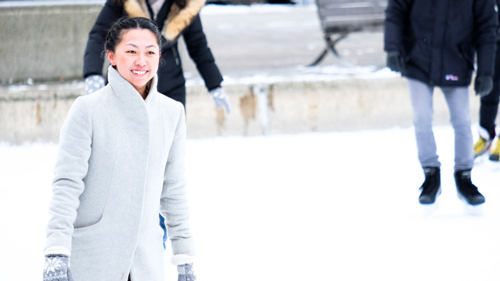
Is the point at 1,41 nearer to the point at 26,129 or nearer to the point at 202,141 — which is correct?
the point at 26,129

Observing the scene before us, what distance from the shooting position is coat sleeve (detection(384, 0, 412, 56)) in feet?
Result: 12.2

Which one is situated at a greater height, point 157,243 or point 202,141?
point 157,243

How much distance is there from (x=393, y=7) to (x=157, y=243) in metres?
2.51

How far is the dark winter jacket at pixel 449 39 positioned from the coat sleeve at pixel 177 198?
218 centimetres

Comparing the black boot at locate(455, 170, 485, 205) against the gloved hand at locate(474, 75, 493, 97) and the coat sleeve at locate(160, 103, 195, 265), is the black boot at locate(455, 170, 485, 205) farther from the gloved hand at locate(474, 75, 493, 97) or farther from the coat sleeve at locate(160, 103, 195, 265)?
the coat sleeve at locate(160, 103, 195, 265)

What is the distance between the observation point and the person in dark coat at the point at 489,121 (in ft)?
15.5

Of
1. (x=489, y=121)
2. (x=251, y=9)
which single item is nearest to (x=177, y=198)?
(x=489, y=121)

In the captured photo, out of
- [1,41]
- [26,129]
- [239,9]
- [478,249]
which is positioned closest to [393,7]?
[478,249]

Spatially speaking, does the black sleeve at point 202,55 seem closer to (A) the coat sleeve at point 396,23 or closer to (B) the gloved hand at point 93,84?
(B) the gloved hand at point 93,84

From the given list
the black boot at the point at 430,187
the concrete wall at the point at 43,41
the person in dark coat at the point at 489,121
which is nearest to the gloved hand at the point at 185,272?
the black boot at the point at 430,187

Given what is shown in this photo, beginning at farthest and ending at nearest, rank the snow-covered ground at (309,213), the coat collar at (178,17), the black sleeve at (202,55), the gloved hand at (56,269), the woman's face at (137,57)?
the black sleeve at (202,55), the coat collar at (178,17), the snow-covered ground at (309,213), the woman's face at (137,57), the gloved hand at (56,269)

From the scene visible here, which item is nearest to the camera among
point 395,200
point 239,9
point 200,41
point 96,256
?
point 96,256

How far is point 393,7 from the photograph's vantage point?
3736mm

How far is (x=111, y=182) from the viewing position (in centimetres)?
165
